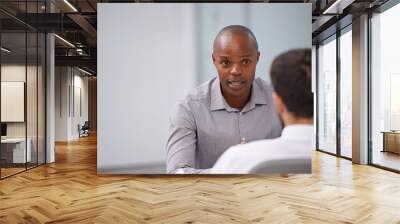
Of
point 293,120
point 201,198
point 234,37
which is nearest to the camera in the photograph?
point 201,198

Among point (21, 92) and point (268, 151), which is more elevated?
point (21, 92)

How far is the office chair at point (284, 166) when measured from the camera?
652 centimetres

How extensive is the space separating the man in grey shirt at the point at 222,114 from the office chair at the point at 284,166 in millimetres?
514

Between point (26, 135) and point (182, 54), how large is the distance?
10.7 ft

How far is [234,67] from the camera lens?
636 centimetres

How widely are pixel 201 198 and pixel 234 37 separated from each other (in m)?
2.73

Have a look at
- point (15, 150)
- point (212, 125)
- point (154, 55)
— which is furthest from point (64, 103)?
point (212, 125)

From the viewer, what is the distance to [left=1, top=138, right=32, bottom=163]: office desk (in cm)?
657

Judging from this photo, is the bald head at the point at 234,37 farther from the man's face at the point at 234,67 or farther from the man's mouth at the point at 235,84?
the man's mouth at the point at 235,84

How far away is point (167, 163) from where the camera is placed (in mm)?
6422

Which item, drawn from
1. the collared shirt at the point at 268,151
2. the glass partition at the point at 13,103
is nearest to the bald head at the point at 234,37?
the collared shirt at the point at 268,151

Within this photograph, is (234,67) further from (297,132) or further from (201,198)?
(201,198)

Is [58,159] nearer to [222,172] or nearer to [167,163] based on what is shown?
[167,163]

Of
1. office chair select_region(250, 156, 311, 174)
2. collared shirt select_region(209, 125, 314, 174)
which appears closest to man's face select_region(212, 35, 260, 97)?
collared shirt select_region(209, 125, 314, 174)
